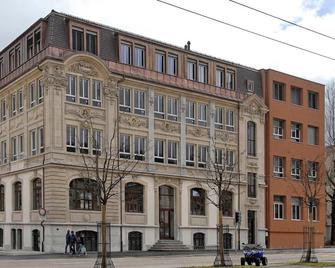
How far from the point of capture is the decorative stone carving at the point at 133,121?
48.6 m

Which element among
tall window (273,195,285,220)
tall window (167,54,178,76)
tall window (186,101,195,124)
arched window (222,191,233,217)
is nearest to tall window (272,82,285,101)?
tall window (273,195,285,220)

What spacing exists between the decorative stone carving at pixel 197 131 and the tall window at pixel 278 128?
9.14 m

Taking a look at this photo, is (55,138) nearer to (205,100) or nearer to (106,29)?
(106,29)

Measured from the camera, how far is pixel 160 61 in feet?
171

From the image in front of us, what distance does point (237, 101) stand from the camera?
57312 millimetres

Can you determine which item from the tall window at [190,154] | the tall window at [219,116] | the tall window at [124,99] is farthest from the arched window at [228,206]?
the tall window at [124,99]

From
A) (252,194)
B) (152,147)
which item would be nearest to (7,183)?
(152,147)

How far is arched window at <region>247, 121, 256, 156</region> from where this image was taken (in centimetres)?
5856

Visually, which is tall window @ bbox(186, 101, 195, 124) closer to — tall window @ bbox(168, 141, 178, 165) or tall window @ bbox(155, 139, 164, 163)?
tall window @ bbox(168, 141, 178, 165)

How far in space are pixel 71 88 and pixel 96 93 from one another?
2.25 metres

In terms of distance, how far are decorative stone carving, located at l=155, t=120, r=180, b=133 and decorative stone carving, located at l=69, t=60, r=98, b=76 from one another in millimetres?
6972

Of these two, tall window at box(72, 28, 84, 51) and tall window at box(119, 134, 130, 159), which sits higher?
tall window at box(72, 28, 84, 51)

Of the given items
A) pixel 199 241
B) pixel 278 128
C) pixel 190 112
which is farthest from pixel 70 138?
pixel 278 128

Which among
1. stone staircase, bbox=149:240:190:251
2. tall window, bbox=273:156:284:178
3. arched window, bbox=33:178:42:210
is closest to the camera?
arched window, bbox=33:178:42:210
